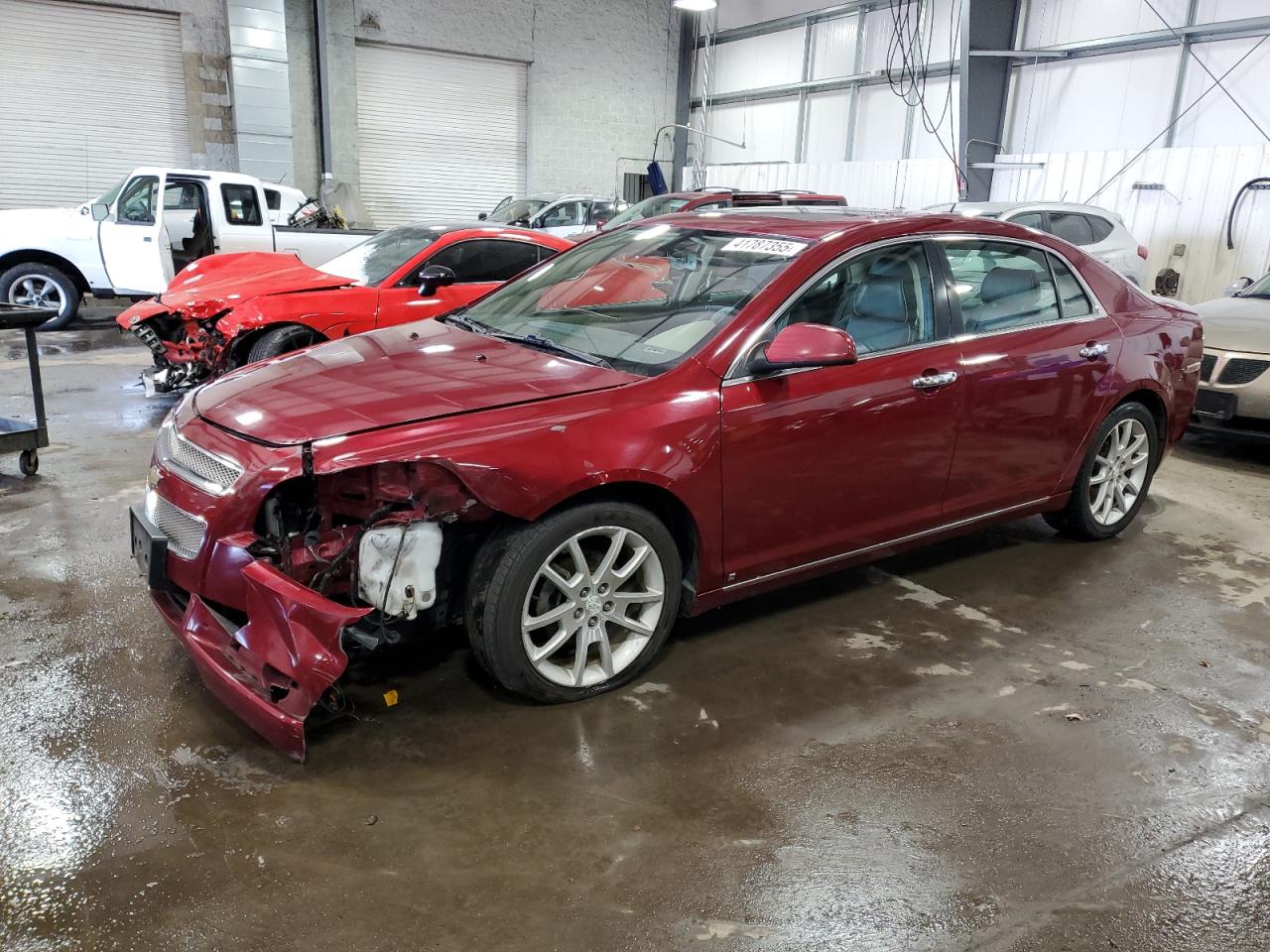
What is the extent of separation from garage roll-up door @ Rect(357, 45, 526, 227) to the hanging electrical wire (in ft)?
23.4

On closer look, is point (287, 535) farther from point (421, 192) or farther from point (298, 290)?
point (421, 192)

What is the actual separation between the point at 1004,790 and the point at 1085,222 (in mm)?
8567

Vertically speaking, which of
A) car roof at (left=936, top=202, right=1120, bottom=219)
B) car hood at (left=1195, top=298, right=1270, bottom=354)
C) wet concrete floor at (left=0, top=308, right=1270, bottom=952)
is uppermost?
car roof at (left=936, top=202, right=1120, bottom=219)

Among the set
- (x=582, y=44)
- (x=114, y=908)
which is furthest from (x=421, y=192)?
(x=114, y=908)

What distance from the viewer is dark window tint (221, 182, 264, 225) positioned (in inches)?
417

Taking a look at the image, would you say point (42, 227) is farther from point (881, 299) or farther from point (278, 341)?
point (881, 299)

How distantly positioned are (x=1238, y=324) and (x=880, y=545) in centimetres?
449

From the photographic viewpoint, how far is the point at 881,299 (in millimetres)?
3436

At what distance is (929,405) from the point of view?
3.41m

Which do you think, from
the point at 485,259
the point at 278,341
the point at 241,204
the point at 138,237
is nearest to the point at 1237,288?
the point at 485,259

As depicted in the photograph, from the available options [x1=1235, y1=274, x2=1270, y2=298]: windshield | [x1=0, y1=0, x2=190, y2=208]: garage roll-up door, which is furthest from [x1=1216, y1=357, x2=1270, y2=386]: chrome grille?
[x1=0, y1=0, x2=190, y2=208]: garage roll-up door

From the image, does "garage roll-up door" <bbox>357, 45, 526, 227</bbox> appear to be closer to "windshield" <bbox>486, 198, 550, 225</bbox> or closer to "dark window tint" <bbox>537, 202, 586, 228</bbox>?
"windshield" <bbox>486, 198, 550, 225</bbox>

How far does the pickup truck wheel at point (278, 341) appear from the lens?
602cm

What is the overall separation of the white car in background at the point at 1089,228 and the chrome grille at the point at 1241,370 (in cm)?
343
